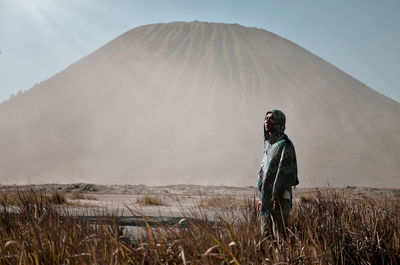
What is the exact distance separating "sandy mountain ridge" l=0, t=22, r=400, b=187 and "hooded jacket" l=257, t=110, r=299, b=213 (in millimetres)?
36471

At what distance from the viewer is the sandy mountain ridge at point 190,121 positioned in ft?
144

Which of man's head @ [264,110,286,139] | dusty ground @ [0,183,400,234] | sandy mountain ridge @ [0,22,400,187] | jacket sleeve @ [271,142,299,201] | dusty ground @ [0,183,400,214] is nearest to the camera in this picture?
jacket sleeve @ [271,142,299,201]

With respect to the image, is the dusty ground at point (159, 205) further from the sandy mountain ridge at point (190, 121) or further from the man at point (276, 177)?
the sandy mountain ridge at point (190, 121)

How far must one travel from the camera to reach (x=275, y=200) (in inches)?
122

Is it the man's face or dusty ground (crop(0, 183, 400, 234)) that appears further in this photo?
dusty ground (crop(0, 183, 400, 234))

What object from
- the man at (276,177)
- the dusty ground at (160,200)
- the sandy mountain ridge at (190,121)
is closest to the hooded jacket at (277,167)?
the man at (276,177)

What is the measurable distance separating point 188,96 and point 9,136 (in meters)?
26.4

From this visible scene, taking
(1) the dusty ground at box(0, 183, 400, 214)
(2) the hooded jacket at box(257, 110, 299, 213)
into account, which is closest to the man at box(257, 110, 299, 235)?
(2) the hooded jacket at box(257, 110, 299, 213)

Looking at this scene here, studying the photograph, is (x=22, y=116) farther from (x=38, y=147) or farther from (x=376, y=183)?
(x=376, y=183)

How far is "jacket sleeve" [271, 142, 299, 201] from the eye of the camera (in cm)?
312

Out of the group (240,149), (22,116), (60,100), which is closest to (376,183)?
(240,149)

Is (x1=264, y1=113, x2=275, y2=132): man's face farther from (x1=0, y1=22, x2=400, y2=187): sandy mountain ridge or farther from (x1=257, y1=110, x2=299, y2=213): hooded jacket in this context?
(x1=0, y1=22, x2=400, y2=187): sandy mountain ridge

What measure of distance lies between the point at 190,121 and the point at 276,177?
161 feet

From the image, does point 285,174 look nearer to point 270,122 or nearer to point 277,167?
point 277,167
